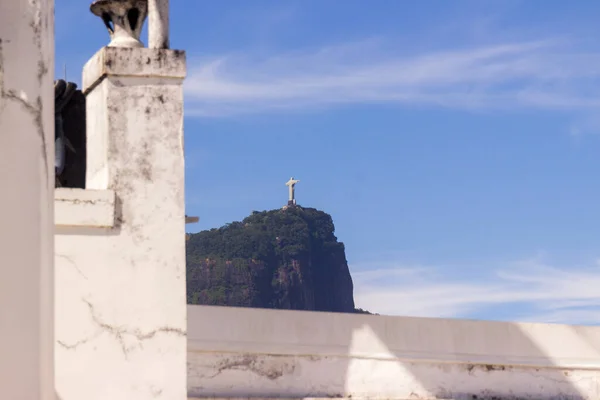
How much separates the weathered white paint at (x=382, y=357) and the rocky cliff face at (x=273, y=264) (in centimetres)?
8476

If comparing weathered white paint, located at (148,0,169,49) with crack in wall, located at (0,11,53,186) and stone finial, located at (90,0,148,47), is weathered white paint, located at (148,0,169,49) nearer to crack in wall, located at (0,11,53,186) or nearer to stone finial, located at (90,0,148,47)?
stone finial, located at (90,0,148,47)

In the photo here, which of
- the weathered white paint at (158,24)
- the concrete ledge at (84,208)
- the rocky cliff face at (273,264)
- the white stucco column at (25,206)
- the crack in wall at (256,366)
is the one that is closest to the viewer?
the white stucco column at (25,206)

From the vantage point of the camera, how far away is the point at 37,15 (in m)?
4.87

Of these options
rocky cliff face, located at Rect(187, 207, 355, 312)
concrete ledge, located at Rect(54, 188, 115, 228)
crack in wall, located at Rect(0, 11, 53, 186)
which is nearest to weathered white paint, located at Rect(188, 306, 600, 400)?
concrete ledge, located at Rect(54, 188, 115, 228)

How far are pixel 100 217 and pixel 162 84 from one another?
92 centimetres

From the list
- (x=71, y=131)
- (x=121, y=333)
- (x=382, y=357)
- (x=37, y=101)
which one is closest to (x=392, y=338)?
(x=382, y=357)

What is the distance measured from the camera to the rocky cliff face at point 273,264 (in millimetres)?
98875

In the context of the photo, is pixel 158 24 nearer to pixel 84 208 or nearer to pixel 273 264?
pixel 84 208

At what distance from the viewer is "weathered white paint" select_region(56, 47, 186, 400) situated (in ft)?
24.8

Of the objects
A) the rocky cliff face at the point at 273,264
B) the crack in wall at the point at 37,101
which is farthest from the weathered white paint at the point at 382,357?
the rocky cliff face at the point at 273,264

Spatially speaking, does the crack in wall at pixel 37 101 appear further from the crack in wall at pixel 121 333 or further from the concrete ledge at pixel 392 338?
the concrete ledge at pixel 392 338

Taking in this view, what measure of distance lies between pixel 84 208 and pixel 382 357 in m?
3.06

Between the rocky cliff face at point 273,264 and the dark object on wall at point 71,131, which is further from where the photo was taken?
the rocky cliff face at point 273,264

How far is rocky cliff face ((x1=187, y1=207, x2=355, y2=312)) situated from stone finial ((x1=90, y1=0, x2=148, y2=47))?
3416 inches
